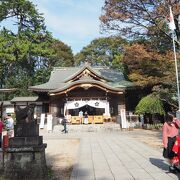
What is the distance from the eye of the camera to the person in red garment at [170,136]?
762 centimetres

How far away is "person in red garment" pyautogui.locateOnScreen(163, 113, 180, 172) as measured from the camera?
7625 mm

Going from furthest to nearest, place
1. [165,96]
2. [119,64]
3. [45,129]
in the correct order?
1. [119,64]
2. [45,129]
3. [165,96]

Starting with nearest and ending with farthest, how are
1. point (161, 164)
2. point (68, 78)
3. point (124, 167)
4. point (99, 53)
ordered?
point (124, 167), point (161, 164), point (68, 78), point (99, 53)

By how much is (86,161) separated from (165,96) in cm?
1648

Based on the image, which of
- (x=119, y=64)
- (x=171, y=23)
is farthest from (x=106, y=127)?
(x=119, y=64)

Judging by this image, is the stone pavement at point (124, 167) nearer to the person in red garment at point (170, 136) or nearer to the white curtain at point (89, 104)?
the person in red garment at point (170, 136)

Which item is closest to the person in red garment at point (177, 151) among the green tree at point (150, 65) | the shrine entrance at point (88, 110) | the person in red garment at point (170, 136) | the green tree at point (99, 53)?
the person in red garment at point (170, 136)

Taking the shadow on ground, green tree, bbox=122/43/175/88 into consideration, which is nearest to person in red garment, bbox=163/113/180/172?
the shadow on ground

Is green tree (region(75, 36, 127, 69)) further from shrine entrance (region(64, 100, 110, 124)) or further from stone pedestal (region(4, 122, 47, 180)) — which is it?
stone pedestal (region(4, 122, 47, 180))

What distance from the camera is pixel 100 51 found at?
59.2 meters

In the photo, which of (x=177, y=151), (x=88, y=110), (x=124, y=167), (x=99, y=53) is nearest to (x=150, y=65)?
(x=88, y=110)

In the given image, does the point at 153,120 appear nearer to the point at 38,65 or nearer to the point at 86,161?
the point at 86,161

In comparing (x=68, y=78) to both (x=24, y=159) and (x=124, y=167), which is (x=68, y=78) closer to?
(x=124, y=167)

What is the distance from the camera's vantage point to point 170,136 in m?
7.75
